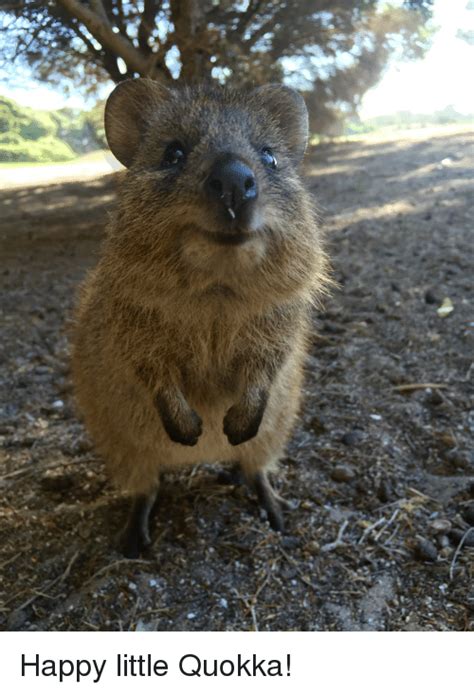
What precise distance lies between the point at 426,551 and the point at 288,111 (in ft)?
6.58

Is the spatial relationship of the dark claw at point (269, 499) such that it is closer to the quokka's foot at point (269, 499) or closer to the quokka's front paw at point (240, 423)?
the quokka's foot at point (269, 499)

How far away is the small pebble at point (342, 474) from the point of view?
9.97 feet

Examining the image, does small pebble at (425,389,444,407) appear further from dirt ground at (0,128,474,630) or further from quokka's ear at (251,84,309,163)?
quokka's ear at (251,84,309,163)

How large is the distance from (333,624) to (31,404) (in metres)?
2.52

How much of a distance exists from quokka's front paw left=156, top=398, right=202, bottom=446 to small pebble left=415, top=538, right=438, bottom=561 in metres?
1.10

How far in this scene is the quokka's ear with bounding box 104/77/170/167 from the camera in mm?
2344

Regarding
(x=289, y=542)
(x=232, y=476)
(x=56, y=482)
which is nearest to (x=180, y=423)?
(x=289, y=542)

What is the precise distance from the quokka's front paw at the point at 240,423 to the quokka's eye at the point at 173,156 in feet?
3.27

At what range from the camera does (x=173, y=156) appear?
6.96 feet

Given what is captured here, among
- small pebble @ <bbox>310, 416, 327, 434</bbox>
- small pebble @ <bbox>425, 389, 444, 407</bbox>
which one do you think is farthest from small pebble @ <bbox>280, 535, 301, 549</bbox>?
small pebble @ <bbox>425, 389, 444, 407</bbox>

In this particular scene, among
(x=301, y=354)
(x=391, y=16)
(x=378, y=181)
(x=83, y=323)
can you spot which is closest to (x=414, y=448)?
(x=301, y=354)

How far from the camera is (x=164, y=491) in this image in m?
3.19

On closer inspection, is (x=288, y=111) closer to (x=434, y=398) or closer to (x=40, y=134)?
(x=40, y=134)
